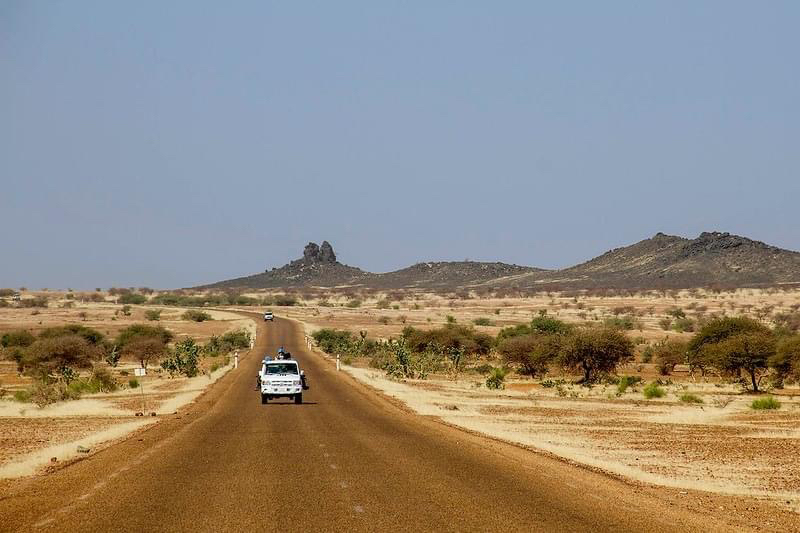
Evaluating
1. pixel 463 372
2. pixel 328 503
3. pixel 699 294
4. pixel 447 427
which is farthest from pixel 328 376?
pixel 699 294

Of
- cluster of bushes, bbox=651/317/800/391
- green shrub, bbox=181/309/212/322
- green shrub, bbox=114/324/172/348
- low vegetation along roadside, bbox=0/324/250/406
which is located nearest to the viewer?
A: low vegetation along roadside, bbox=0/324/250/406

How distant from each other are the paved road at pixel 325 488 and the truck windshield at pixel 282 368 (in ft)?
40.2

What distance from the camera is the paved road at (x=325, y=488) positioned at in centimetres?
1387

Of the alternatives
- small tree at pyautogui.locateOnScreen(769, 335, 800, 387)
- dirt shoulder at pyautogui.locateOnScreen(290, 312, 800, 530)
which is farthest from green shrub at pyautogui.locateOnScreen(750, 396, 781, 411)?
small tree at pyautogui.locateOnScreen(769, 335, 800, 387)

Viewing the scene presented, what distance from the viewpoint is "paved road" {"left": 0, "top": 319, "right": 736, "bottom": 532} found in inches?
546

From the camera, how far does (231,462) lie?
20531 millimetres

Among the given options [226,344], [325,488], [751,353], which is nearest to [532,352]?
[751,353]

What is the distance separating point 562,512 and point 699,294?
594ft

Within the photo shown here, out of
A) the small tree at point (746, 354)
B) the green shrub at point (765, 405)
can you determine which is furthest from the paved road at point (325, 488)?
the small tree at point (746, 354)

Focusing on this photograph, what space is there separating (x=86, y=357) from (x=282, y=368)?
3110cm

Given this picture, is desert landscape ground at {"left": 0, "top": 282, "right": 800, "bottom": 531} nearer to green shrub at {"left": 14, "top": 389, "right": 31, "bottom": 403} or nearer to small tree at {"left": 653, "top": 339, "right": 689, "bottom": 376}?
green shrub at {"left": 14, "top": 389, "right": 31, "bottom": 403}

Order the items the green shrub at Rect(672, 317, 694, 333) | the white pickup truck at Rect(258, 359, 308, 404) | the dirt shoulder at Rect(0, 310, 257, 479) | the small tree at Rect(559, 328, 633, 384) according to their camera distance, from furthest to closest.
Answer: the green shrub at Rect(672, 317, 694, 333) → the small tree at Rect(559, 328, 633, 384) → the white pickup truck at Rect(258, 359, 308, 404) → the dirt shoulder at Rect(0, 310, 257, 479)

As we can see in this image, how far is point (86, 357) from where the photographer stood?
67688 millimetres

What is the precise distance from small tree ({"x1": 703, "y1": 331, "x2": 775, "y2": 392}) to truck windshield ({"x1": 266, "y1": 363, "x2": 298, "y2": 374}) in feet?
81.9
